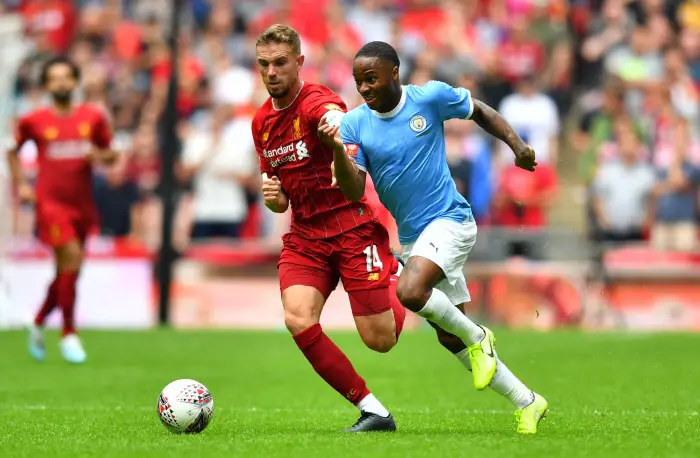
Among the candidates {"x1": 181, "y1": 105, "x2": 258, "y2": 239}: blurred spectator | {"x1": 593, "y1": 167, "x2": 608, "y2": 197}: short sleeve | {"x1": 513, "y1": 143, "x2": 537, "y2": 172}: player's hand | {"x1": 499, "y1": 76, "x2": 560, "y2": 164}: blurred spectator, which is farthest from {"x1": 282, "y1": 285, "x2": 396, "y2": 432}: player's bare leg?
{"x1": 499, "y1": 76, "x2": 560, "y2": 164}: blurred spectator

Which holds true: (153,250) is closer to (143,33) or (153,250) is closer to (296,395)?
(143,33)

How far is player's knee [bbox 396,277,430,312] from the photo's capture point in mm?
7246

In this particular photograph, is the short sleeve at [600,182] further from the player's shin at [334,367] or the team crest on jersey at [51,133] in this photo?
Result: the player's shin at [334,367]

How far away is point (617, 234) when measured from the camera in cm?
1809

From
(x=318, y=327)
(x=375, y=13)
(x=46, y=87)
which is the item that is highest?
(x=375, y=13)

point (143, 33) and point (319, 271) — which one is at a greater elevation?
point (143, 33)

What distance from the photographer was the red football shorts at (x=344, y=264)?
25.9ft

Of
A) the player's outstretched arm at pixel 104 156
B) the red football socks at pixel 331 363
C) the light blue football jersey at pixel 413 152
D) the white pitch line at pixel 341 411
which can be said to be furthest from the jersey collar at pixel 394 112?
the player's outstretched arm at pixel 104 156

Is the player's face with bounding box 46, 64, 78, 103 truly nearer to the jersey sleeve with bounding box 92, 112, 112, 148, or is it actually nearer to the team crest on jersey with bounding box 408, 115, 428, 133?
the jersey sleeve with bounding box 92, 112, 112, 148

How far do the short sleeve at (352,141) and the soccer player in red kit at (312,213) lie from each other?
0.10m

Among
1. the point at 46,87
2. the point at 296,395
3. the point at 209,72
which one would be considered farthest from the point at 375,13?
the point at 296,395

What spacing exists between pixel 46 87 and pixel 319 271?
6.22m

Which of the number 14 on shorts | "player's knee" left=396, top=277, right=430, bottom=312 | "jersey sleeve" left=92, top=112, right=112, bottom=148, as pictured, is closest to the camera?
"player's knee" left=396, top=277, right=430, bottom=312

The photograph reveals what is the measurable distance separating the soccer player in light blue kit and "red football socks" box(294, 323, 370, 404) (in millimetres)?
591
